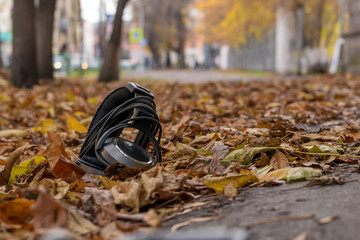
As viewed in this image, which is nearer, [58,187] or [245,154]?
[58,187]

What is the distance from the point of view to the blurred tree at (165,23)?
49562 millimetres

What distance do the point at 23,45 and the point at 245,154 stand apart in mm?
11507

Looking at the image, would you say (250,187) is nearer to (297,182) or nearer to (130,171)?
(297,182)

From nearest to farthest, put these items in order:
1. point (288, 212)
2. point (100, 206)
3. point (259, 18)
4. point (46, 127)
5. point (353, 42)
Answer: point (288, 212), point (100, 206), point (46, 127), point (353, 42), point (259, 18)

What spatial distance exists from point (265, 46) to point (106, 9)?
10.7 m

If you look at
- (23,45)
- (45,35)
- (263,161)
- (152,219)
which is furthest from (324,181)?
(45,35)

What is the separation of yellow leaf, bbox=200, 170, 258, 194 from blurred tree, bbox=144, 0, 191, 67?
152 ft

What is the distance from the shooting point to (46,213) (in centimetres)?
191

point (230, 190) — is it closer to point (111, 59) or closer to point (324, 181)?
point (324, 181)

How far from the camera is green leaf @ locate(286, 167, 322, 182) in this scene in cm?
265

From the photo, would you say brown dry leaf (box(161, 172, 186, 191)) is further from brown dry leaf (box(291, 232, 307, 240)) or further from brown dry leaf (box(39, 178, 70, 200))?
brown dry leaf (box(291, 232, 307, 240))

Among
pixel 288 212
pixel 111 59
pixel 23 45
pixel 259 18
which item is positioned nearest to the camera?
pixel 288 212

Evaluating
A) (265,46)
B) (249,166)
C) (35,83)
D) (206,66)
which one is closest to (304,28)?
(265,46)

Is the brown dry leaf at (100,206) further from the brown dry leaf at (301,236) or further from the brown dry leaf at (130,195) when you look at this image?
the brown dry leaf at (301,236)
